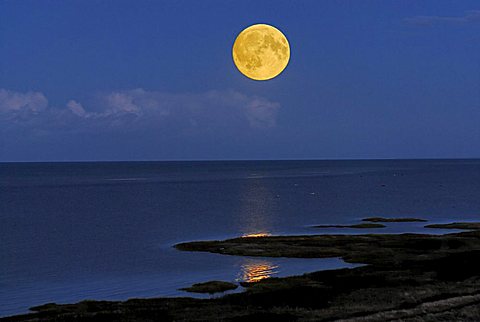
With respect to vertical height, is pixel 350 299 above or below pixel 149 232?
below

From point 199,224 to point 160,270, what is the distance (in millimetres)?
47133

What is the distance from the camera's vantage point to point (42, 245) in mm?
88562

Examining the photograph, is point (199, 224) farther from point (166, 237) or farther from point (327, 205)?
point (327, 205)

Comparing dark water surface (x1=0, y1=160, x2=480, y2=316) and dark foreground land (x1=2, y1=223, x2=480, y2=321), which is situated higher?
dark water surface (x1=0, y1=160, x2=480, y2=316)

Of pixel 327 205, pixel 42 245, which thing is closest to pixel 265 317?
pixel 42 245

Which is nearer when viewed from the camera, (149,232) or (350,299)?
(350,299)

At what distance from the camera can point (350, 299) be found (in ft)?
144

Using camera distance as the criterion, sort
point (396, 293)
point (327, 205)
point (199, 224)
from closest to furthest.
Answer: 1. point (396, 293)
2. point (199, 224)
3. point (327, 205)

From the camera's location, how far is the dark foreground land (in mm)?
38713

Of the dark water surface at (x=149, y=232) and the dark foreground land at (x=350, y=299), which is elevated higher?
the dark water surface at (x=149, y=232)

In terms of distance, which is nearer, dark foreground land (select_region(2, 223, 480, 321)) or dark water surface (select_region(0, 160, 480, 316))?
dark foreground land (select_region(2, 223, 480, 321))

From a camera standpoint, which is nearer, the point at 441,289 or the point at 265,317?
the point at 265,317

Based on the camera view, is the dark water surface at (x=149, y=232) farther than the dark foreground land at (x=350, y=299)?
Yes

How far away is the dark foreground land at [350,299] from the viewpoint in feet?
127
